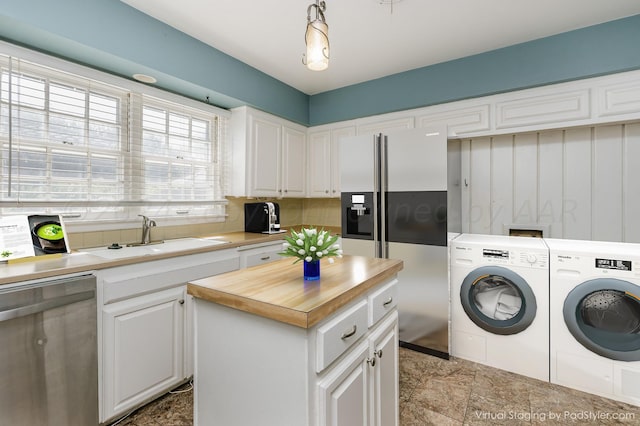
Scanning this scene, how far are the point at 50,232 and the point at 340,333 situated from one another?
1838 mm

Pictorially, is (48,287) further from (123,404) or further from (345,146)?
(345,146)

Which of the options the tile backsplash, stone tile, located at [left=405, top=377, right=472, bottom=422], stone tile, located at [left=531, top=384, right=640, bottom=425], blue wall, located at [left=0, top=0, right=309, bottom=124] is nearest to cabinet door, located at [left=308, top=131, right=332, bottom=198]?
the tile backsplash

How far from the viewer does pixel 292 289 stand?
117 centimetres

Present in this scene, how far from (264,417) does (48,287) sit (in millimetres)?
1209

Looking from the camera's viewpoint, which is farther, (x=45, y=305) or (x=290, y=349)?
(x=45, y=305)

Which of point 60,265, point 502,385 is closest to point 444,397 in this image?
point 502,385

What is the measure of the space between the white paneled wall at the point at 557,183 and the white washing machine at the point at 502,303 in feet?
1.77

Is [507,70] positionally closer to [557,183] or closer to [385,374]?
[557,183]

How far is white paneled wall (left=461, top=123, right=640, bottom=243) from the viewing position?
2523mm

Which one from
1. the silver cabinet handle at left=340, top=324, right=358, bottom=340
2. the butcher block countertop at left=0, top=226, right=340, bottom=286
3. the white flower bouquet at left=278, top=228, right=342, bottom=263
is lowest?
the silver cabinet handle at left=340, top=324, right=358, bottom=340

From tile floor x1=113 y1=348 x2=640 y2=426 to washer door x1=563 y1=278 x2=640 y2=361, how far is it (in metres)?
0.35

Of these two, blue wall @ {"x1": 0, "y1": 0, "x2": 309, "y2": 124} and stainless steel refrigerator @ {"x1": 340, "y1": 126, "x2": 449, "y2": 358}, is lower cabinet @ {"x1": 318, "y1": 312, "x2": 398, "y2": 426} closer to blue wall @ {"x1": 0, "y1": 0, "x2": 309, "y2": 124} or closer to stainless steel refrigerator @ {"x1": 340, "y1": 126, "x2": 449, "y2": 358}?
stainless steel refrigerator @ {"x1": 340, "y1": 126, "x2": 449, "y2": 358}

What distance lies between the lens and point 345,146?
2.89 meters

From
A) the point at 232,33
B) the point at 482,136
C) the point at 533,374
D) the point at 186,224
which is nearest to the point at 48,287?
the point at 186,224
